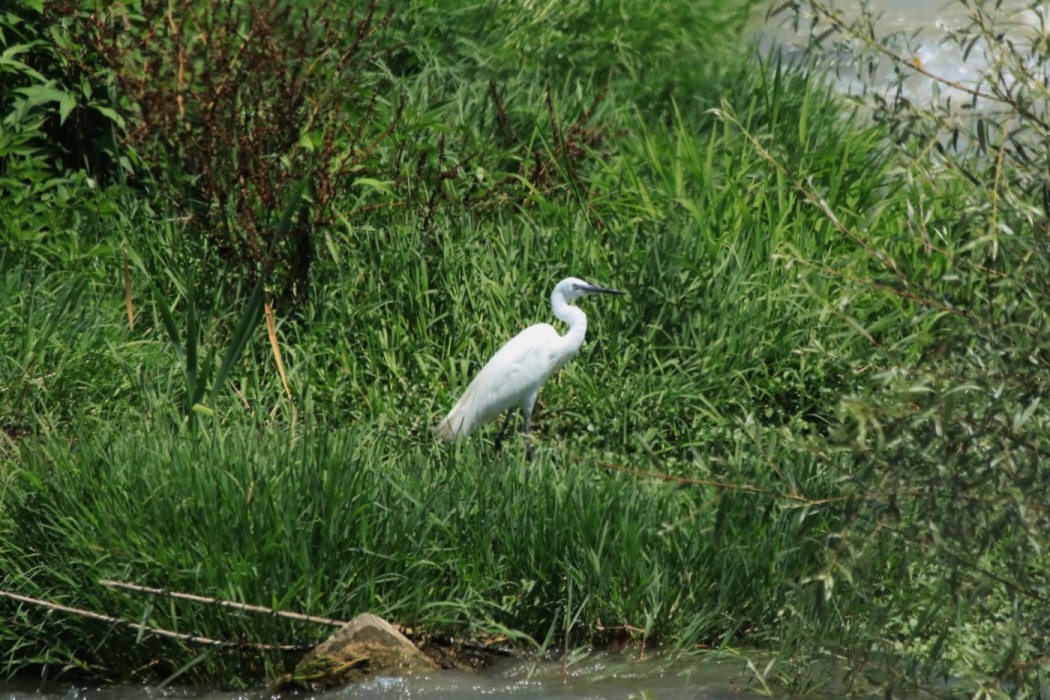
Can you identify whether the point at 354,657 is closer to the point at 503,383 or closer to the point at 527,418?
the point at 503,383

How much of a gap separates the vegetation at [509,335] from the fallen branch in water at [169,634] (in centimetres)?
3

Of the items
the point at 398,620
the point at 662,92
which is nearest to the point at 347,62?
the point at 662,92

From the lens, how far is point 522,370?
17.8 ft

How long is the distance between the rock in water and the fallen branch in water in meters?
0.07

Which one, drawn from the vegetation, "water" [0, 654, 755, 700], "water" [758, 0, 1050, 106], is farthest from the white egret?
"water" [758, 0, 1050, 106]

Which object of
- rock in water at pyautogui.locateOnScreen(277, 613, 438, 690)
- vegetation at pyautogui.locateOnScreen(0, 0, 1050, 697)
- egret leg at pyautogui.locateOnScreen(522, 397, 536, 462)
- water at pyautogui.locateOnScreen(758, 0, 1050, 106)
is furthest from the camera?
water at pyautogui.locateOnScreen(758, 0, 1050, 106)

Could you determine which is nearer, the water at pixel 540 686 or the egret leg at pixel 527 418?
the water at pixel 540 686

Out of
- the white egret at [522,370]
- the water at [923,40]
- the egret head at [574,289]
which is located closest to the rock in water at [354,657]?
the white egret at [522,370]

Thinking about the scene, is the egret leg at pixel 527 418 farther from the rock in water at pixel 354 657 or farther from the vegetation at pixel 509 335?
the rock in water at pixel 354 657

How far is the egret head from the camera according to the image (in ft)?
18.5

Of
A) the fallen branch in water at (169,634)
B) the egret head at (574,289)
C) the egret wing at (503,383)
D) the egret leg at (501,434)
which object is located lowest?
the fallen branch in water at (169,634)

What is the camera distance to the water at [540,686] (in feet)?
13.6

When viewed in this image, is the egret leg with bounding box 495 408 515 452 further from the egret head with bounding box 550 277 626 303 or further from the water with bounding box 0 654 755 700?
the water with bounding box 0 654 755 700

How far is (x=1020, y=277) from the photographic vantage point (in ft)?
8.80
